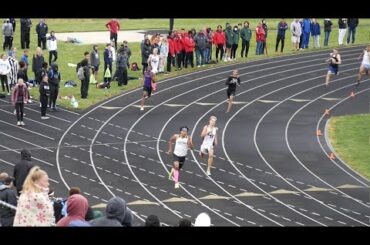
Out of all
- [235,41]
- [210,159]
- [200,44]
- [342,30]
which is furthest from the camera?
[342,30]

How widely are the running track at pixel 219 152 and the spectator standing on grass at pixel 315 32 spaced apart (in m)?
4.06

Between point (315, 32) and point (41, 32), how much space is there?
1095 centimetres

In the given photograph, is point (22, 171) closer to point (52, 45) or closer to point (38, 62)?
point (38, 62)

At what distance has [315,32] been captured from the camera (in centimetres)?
3938

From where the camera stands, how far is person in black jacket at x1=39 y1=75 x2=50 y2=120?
27816mm

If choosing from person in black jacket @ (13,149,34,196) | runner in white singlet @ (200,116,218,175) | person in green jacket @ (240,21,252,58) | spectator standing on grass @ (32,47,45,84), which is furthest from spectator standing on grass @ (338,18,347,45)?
person in black jacket @ (13,149,34,196)

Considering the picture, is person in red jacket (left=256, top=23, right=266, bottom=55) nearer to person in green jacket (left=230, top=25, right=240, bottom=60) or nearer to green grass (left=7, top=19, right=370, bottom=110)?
green grass (left=7, top=19, right=370, bottom=110)

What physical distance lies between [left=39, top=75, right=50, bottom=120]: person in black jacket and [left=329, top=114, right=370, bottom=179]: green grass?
321 inches

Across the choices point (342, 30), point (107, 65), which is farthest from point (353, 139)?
point (342, 30)

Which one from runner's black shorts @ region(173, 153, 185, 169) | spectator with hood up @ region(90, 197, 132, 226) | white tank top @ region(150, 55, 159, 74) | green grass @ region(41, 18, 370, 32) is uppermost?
spectator with hood up @ region(90, 197, 132, 226)

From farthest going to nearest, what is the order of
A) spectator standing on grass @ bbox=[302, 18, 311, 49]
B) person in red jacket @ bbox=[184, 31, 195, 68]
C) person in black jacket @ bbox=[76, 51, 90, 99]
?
spectator standing on grass @ bbox=[302, 18, 311, 49] < person in red jacket @ bbox=[184, 31, 195, 68] < person in black jacket @ bbox=[76, 51, 90, 99]

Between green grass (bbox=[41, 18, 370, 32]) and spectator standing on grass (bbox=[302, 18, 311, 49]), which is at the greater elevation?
spectator standing on grass (bbox=[302, 18, 311, 49])
